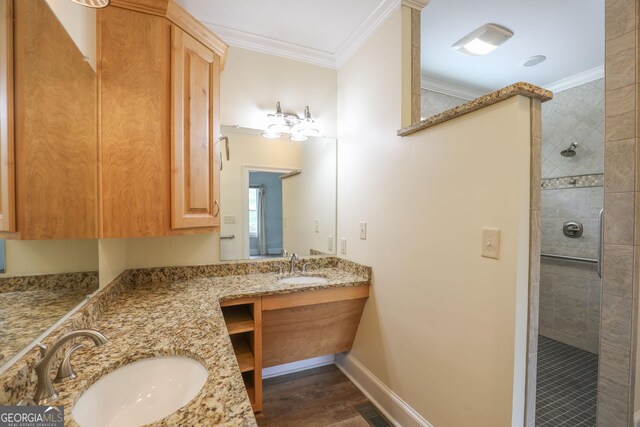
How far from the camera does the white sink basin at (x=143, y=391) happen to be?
75 cm

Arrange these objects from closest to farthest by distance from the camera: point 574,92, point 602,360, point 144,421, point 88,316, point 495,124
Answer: point 144,421, point 88,316, point 495,124, point 602,360, point 574,92

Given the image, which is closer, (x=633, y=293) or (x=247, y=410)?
(x=247, y=410)

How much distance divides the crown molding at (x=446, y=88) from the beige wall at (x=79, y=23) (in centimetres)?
257

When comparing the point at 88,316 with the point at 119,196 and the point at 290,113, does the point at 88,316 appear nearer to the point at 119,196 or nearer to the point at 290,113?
the point at 119,196

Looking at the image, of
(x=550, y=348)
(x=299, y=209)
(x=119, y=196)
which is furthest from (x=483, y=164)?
(x=550, y=348)

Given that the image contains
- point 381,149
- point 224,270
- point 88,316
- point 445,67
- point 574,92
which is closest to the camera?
point 88,316

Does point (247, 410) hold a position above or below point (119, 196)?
below

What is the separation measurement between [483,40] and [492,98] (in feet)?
4.43

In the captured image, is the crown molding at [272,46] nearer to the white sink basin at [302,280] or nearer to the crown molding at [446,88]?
the crown molding at [446,88]

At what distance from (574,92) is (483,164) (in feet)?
8.36

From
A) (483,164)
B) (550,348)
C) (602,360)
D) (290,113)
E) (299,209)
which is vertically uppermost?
(290,113)

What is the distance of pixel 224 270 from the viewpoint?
204 cm

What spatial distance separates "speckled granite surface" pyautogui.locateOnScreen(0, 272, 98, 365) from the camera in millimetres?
699

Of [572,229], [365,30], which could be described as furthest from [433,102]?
[572,229]
